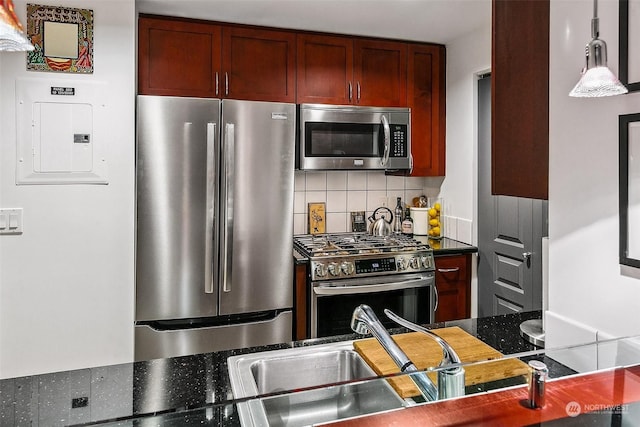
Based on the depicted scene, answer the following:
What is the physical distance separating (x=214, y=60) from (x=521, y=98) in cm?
212

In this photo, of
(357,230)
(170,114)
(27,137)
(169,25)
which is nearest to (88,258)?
(27,137)

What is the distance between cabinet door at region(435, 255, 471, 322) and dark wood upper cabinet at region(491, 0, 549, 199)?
178 centimetres

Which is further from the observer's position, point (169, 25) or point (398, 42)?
point (398, 42)

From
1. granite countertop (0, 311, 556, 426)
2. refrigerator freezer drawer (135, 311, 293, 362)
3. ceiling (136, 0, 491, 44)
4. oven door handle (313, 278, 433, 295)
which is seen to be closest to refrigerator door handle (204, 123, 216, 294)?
refrigerator freezer drawer (135, 311, 293, 362)

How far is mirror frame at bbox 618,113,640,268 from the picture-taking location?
41.4 inches

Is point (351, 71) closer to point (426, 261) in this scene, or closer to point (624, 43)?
point (426, 261)

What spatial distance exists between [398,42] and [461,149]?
2.95 feet

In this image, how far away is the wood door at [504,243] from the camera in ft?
8.98

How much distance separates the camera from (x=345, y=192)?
3553mm

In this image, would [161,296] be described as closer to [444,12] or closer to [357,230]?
[357,230]

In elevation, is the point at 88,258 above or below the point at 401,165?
below

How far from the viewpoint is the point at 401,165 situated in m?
3.23

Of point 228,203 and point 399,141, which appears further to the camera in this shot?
point 399,141

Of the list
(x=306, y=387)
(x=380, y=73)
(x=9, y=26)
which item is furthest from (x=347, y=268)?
(x=9, y=26)
